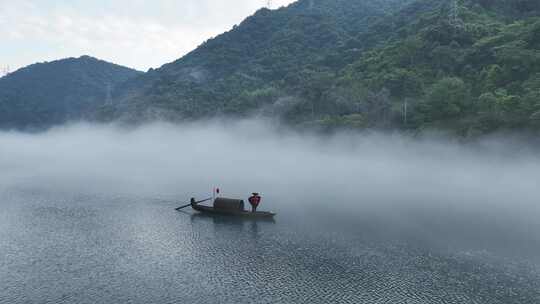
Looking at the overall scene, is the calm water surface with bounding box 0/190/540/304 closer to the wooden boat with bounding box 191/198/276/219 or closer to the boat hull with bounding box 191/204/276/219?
the boat hull with bounding box 191/204/276/219

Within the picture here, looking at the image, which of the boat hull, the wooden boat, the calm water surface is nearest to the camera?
the calm water surface

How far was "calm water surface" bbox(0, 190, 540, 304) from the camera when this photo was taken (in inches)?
1741

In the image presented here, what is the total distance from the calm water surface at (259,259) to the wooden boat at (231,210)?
2.14m

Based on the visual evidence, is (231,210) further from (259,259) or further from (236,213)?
(259,259)

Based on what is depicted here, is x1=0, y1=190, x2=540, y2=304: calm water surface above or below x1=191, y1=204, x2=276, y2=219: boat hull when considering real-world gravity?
below

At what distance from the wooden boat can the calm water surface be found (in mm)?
2143

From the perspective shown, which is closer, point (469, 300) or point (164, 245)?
point (469, 300)

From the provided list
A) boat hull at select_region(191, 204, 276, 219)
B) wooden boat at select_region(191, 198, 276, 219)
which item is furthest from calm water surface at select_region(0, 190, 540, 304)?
wooden boat at select_region(191, 198, 276, 219)

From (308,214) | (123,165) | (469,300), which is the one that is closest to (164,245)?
(308,214)

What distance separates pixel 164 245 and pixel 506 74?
122 m

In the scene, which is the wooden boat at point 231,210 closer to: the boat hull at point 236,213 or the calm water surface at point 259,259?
the boat hull at point 236,213

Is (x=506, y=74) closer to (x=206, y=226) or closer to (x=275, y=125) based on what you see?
(x=275, y=125)

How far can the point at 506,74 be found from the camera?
13625 cm

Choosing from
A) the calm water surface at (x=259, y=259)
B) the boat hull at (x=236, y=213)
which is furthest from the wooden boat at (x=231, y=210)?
the calm water surface at (x=259, y=259)
